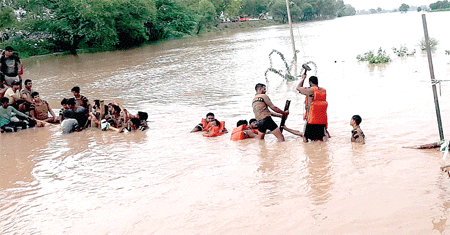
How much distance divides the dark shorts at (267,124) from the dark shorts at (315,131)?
2.00ft

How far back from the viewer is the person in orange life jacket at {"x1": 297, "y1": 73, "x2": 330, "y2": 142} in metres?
7.71

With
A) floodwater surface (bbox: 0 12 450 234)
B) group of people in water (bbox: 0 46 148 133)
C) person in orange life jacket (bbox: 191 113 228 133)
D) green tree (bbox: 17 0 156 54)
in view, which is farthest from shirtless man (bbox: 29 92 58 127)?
green tree (bbox: 17 0 156 54)

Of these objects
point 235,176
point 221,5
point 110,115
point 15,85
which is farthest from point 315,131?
point 221,5

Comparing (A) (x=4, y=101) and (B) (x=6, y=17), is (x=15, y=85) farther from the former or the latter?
(B) (x=6, y=17)

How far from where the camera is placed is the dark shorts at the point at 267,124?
26.7 ft

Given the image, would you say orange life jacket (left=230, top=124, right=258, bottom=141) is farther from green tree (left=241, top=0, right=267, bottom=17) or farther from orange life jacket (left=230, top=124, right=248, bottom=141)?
green tree (left=241, top=0, right=267, bottom=17)

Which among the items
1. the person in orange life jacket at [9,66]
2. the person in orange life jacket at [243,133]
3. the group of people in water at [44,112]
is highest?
the person in orange life jacket at [9,66]

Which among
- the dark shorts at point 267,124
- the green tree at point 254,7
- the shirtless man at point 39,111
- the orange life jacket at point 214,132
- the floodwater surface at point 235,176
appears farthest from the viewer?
the green tree at point 254,7

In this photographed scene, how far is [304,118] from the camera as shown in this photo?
26.4 feet

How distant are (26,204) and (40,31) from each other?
1567 inches

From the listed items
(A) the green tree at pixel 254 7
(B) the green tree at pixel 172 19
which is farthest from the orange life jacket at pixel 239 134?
(A) the green tree at pixel 254 7

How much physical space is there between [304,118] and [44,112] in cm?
693

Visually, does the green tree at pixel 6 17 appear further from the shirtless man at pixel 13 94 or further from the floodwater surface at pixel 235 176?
the floodwater surface at pixel 235 176

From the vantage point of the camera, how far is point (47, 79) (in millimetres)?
22609
